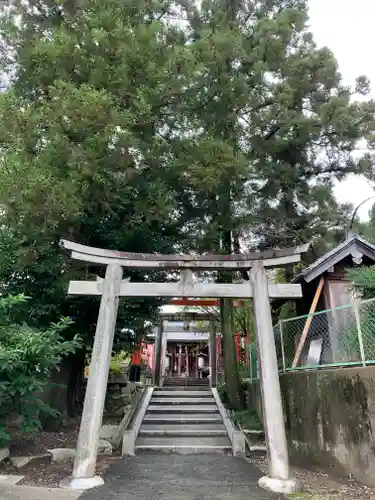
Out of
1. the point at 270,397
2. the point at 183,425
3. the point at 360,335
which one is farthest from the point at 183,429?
the point at 360,335

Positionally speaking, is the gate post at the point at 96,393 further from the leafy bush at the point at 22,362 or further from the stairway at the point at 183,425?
the stairway at the point at 183,425

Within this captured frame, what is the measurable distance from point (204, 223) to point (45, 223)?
4.68 meters

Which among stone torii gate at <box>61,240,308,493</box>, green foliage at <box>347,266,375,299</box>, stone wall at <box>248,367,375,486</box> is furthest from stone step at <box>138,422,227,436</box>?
green foliage at <box>347,266,375,299</box>

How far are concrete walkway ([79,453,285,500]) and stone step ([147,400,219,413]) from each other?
10.0 feet

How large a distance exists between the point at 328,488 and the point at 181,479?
224 cm

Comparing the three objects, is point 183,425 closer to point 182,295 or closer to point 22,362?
point 182,295

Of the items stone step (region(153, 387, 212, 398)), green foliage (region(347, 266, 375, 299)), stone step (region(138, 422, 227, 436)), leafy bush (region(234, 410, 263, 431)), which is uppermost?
green foliage (region(347, 266, 375, 299))

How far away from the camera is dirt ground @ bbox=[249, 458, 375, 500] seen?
17.3 feet

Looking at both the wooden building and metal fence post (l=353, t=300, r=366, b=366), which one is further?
the wooden building

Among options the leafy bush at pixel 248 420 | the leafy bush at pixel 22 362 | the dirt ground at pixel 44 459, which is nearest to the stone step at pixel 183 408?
the leafy bush at pixel 248 420

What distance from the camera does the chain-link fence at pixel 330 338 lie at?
19.7 feet

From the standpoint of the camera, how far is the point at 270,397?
254 inches

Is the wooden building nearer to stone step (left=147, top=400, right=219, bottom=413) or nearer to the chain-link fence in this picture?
the chain-link fence

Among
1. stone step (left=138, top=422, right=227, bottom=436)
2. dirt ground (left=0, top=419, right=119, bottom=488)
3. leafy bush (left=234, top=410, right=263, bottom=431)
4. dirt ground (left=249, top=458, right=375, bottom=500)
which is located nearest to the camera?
dirt ground (left=249, top=458, right=375, bottom=500)
